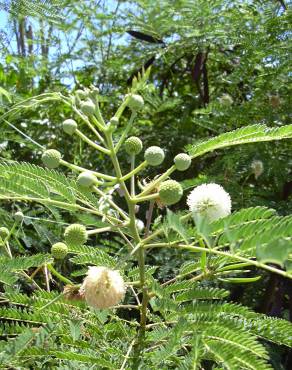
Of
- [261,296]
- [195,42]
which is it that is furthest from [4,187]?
[195,42]

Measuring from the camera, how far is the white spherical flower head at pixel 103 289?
1.37 meters

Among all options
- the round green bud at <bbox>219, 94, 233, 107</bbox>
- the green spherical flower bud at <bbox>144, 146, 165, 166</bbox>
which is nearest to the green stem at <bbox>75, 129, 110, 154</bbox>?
the green spherical flower bud at <bbox>144, 146, 165, 166</bbox>

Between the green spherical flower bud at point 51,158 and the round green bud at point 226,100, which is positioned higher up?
the green spherical flower bud at point 51,158

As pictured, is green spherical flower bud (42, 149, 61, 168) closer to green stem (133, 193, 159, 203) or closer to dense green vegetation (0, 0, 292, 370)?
dense green vegetation (0, 0, 292, 370)

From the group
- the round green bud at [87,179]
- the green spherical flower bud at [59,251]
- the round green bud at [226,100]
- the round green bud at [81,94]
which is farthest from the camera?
the round green bud at [226,100]

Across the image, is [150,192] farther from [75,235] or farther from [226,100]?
[226,100]

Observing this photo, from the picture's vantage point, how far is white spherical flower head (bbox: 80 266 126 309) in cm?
137

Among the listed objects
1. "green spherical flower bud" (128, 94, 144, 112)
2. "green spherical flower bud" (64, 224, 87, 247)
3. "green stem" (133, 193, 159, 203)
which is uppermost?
"green spherical flower bud" (128, 94, 144, 112)

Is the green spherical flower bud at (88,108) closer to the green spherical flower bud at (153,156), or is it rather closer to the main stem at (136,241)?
the main stem at (136,241)

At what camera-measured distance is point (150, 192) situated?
56.7 inches

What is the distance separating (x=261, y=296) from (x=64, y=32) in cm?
275

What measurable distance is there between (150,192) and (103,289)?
0.85 feet

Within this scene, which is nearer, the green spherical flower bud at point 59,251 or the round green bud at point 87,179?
the round green bud at point 87,179

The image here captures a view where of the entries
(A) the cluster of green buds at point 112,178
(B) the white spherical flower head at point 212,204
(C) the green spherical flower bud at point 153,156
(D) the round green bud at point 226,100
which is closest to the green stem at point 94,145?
(A) the cluster of green buds at point 112,178
